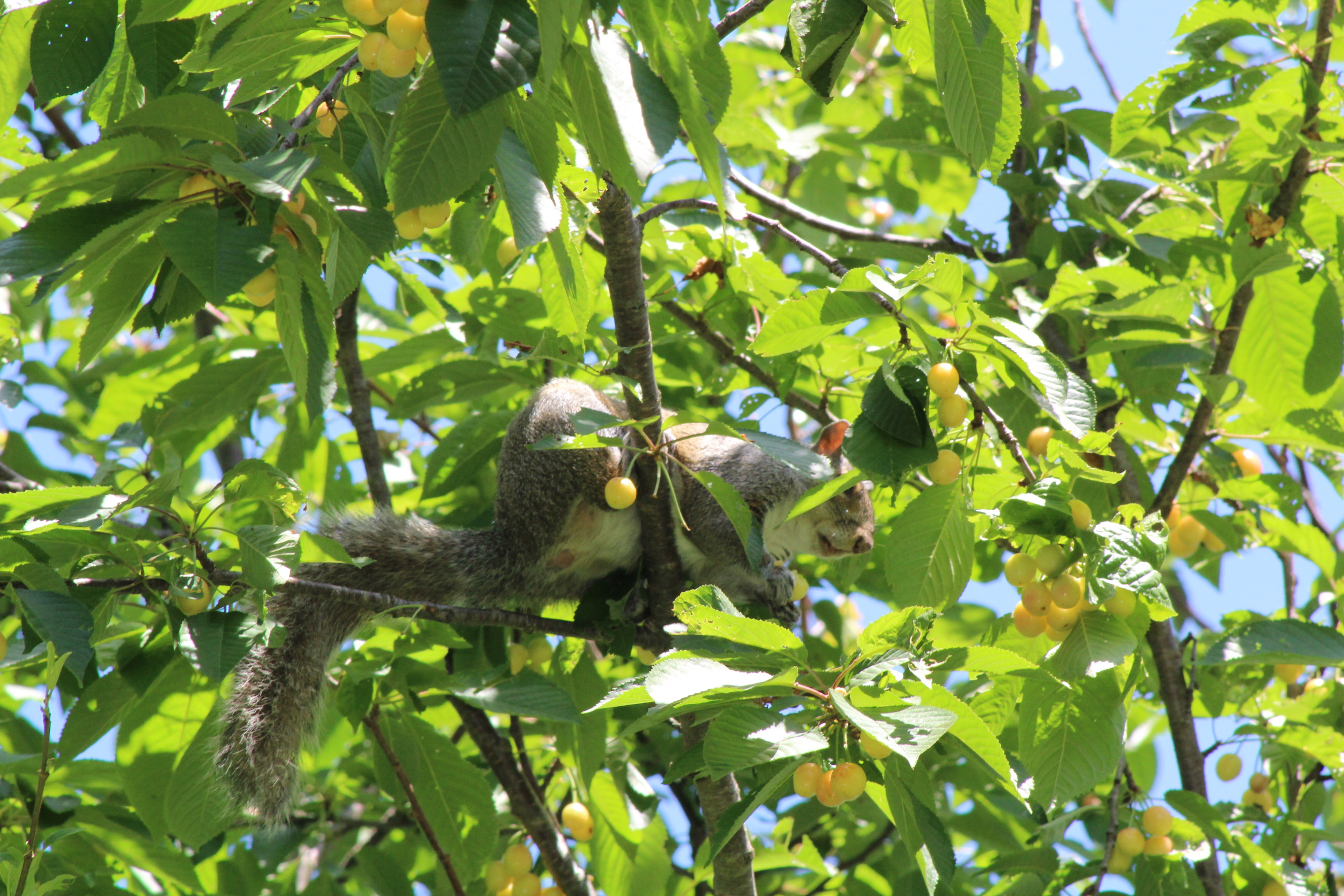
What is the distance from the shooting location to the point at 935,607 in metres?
2.08

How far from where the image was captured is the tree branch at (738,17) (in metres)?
1.71

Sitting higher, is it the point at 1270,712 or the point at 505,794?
the point at 505,794

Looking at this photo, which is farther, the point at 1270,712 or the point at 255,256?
the point at 1270,712

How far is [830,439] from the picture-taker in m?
3.18

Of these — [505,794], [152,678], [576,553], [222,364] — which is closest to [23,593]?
[152,678]

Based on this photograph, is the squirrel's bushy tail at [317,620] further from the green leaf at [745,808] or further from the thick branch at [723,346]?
the green leaf at [745,808]

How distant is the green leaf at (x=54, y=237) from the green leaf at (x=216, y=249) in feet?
0.24

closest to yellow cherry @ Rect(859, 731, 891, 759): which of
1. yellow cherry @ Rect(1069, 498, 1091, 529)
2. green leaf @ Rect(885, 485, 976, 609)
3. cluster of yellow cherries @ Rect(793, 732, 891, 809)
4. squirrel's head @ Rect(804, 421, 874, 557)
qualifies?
cluster of yellow cherries @ Rect(793, 732, 891, 809)

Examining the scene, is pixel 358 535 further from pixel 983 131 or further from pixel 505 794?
pixel 983 131

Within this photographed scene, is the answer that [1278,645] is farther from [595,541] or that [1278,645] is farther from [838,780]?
[595,541]

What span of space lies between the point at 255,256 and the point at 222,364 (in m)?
1.70

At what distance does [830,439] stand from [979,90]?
1801mm

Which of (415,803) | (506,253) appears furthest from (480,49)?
(415,803)

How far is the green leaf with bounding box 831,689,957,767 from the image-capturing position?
1.45 meters
